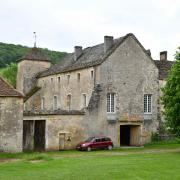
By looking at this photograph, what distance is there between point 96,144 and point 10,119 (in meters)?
9.12

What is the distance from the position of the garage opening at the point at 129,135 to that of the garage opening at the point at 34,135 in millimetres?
10127

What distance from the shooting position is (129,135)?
47.5m

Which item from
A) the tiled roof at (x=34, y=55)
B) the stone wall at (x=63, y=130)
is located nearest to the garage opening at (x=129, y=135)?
the stone wall at (x=63, y=130)

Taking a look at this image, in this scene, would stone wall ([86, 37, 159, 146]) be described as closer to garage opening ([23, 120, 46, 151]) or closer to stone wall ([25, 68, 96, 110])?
stone wall ([25, 68, 96, 110])

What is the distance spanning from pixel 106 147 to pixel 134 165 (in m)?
16.0

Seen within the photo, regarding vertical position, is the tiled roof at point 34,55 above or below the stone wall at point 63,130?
above

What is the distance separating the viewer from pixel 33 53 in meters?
60.7

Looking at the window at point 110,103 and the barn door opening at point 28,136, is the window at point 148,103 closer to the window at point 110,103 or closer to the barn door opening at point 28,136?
the window at point 110,103

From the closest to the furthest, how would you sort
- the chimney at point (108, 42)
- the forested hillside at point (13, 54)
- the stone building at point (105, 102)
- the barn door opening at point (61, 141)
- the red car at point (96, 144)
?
1. the red car at point (96, 144)
2. the stone building at point (105, 102)
3. the barn door opening at point (61, 141)
4. the chimney at point (108, 42)
5. the forested hillside at point (13, 54)

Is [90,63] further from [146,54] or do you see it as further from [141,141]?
[141,141]

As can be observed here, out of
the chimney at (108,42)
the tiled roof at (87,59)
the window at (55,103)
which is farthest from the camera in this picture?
the window at (55,103)

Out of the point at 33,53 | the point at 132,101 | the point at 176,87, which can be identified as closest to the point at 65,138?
the point at 132,101

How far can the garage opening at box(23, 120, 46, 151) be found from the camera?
1586 inches

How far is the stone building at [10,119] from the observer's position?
1400 inches
